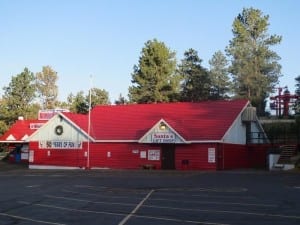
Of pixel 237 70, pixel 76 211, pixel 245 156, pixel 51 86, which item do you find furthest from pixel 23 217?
pixel 51 86

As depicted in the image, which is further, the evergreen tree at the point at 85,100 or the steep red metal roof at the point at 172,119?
the evergreen tree at the point at 85,100

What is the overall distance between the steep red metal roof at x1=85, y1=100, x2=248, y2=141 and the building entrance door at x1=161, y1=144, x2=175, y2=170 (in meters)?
1.79

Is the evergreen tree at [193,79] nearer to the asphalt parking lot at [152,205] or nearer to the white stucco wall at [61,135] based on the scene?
the white stucco wall at [61,135]

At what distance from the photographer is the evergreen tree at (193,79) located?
282 ft

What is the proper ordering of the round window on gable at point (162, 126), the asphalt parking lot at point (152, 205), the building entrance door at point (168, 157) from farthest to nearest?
the building entrance door at point (168, 157) < the round window on gable at point (162, 126) < the asphalt parking lot at point (152, 205)

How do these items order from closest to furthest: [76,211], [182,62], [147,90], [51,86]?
[76,211]
[147,90]
[182,62]
[51,86]

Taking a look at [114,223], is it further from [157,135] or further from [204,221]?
[157,135]

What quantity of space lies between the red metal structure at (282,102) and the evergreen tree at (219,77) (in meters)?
9.98

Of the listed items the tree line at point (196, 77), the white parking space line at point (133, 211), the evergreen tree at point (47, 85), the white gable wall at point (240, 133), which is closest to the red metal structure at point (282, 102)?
the tree line at point (196, 77)

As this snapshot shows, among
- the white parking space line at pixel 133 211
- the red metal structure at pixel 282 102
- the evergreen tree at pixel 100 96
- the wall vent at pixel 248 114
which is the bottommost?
the white parking space line at pixel 133 211

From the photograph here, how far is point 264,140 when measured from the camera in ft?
187

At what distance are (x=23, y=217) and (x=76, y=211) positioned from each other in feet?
6.53

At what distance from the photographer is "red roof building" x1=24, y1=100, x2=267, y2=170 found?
164ft

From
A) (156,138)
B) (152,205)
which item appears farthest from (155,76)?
(152,205)
